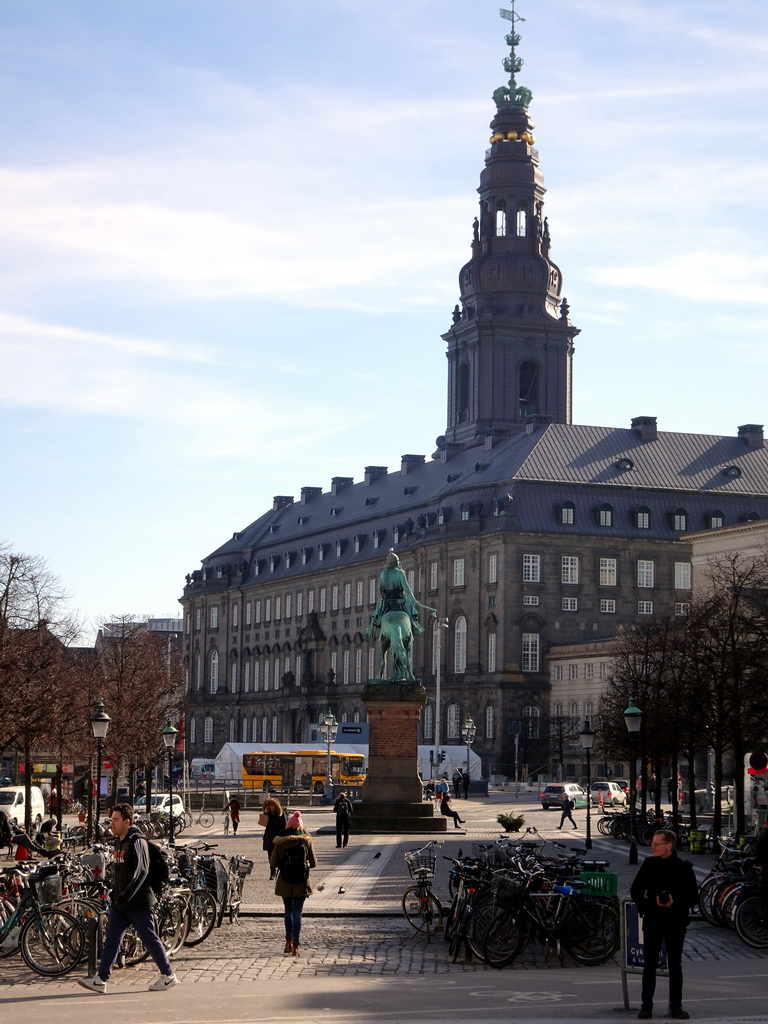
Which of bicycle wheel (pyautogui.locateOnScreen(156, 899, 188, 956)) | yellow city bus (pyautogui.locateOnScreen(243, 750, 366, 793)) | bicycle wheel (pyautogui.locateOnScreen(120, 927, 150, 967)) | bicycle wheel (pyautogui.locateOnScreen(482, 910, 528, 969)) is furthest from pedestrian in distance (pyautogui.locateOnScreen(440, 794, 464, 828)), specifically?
yellow city bus (pyautogui.locateOnScreen(243, 750, 366, 793))

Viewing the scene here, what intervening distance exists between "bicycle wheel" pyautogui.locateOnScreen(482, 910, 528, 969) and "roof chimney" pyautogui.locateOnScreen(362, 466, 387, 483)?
A: 484 feet

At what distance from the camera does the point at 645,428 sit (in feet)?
470

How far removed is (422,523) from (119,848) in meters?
125

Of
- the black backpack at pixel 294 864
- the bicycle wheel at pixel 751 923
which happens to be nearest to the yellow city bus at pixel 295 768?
the bicycle wheel at pixel 751 923

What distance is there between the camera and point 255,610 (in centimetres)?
18400

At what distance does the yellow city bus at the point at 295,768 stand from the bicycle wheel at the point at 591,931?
269ft

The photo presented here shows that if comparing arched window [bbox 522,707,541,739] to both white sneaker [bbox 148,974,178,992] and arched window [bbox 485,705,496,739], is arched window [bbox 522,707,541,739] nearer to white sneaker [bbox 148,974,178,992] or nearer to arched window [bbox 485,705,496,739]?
arched window [bbox 485,705,496,739]

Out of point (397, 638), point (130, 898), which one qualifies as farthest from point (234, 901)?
point (397, 638)

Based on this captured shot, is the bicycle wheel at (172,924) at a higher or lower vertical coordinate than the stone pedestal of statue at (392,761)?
lower

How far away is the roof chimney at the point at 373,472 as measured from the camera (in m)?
171

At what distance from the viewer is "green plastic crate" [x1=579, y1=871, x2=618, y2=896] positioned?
77.8ft

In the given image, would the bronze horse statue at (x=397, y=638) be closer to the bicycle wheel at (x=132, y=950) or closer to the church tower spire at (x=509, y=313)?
the bicycle wheel at (x=132, y=950)

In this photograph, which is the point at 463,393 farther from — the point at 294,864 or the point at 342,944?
the point at 294,864

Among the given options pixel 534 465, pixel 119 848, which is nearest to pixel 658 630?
pixel 534 465
